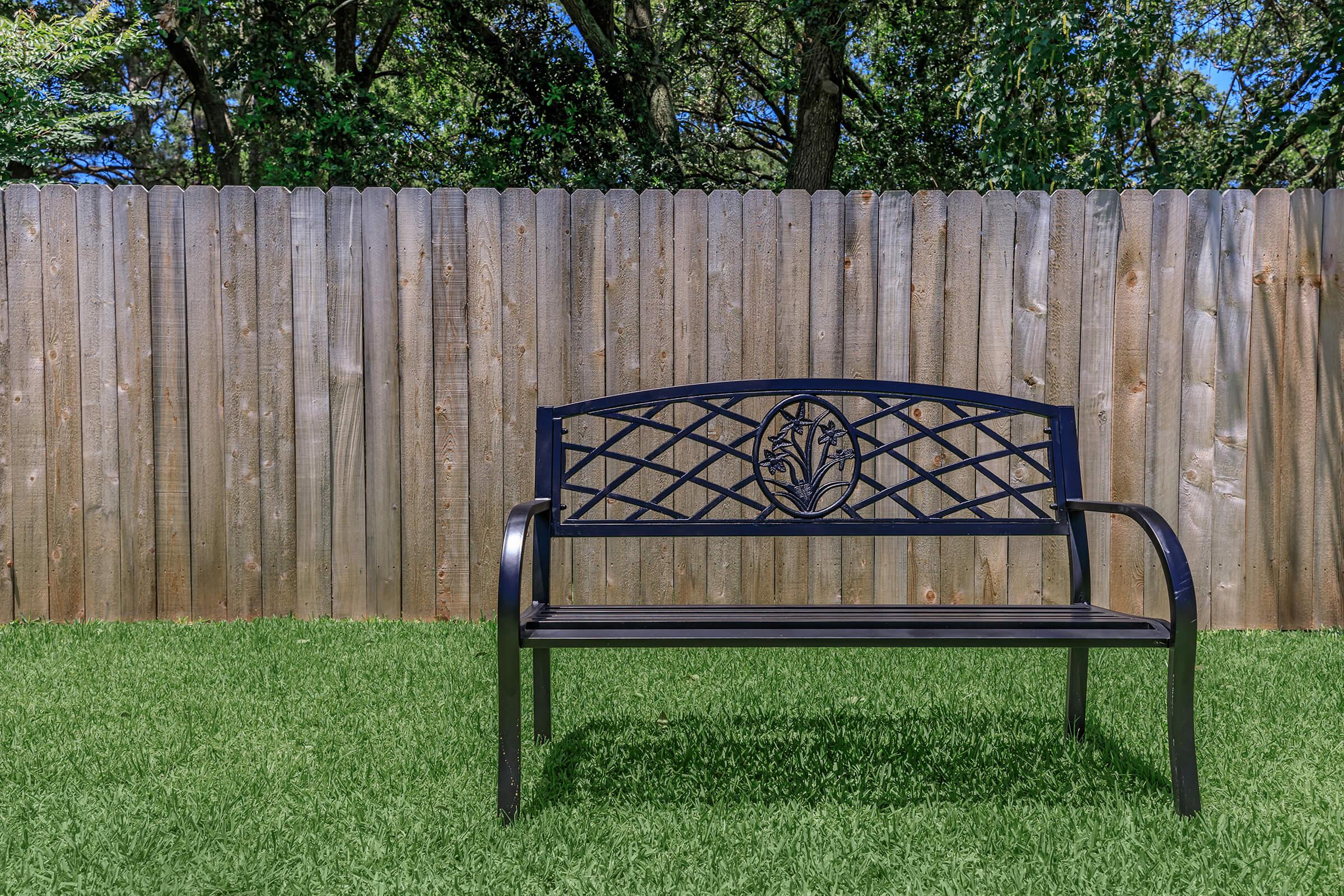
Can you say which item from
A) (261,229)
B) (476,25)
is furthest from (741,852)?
(476,25)

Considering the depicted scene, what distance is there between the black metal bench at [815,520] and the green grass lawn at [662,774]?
19 centimetres

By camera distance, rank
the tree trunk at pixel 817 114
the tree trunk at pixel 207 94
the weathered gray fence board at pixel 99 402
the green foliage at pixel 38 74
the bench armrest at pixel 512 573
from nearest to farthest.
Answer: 1. the bench armrest at pixel 512 573
2. the weathered gray fence board at pixel 99 402
3. the green foliage at pixel 38 74
4. the tree trunk at pixel 817 114
5. the tree trunk at pixel 207 94

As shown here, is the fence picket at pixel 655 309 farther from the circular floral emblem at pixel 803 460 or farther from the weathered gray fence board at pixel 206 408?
the weathered gray fence board at pixel 206 408

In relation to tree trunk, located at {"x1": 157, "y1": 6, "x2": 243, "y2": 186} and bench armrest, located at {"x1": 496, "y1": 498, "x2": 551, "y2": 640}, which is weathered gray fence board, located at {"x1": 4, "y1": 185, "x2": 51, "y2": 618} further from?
tree trunk, located at {"x1": 157, "y1": 6, "x2": 243, "y2": 186}

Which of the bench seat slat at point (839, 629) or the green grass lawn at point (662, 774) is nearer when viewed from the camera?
the green grass lawn at point (662, 774)

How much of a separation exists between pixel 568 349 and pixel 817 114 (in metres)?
5.34

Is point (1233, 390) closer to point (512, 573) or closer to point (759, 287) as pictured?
point (759, 287)

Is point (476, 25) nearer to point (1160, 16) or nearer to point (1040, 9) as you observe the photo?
point (1040, 9)

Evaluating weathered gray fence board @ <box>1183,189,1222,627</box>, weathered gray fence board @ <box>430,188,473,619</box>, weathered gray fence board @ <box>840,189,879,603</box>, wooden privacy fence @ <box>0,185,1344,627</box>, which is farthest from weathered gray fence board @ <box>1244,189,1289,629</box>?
weathered gray fence board @ <box>430,188,473,619</box>

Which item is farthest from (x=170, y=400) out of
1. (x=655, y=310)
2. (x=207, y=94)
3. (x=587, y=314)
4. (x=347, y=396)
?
(x=207, y=94)

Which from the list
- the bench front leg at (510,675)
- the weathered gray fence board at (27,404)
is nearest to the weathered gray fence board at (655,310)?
the bench front leg at (510,675)

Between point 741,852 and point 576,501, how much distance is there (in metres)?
2.06

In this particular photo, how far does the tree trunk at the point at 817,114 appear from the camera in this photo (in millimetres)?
7801

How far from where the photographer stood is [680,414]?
11.9 feet
